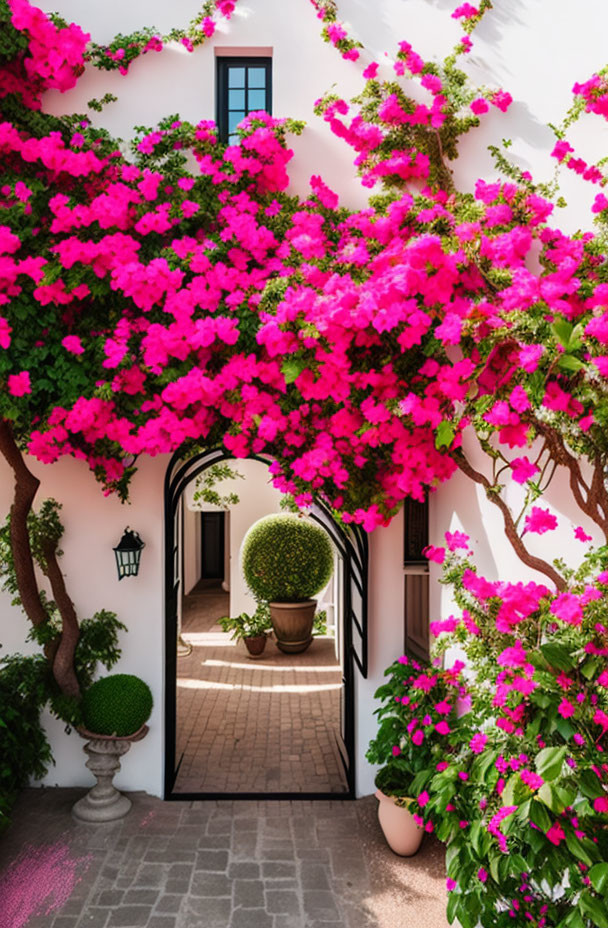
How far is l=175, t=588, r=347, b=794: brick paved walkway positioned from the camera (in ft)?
20.9

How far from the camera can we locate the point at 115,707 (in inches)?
213

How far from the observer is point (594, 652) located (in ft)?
10.7

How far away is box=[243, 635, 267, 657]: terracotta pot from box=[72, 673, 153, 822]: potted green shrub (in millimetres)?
5285

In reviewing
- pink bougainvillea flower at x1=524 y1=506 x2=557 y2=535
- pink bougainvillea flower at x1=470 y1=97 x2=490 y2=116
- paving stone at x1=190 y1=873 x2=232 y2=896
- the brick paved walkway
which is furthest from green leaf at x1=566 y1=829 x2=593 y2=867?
pink bougainvillea flower at x1=470 y1=97 x2=490 y2=116

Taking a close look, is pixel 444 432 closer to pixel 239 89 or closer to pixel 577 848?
pixel 577 848

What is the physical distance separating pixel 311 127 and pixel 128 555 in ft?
12.1

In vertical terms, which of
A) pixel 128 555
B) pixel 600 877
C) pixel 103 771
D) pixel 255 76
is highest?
pixel 255 76

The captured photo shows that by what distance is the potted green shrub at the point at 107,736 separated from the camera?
5398 millimetres

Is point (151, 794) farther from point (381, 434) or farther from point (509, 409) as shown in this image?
point (509, 409)

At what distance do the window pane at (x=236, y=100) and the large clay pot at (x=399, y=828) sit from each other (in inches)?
215

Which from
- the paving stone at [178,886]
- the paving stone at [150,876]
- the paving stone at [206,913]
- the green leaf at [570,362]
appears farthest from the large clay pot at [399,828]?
the green leaf at [570,362]

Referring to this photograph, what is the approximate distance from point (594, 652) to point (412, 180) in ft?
12.3

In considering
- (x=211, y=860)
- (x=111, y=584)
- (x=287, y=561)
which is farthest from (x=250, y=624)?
(x=211, y=860)

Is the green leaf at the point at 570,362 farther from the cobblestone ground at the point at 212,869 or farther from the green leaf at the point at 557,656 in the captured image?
the cobblestone ground at the point at 212,869
